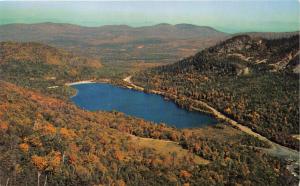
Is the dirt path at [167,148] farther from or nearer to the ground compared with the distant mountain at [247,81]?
nearer to the ground

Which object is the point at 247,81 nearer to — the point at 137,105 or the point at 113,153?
the point at 137,105

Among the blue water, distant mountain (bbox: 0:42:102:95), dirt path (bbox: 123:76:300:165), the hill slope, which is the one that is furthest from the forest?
distant mountain (bbox: 0:42:102:95)

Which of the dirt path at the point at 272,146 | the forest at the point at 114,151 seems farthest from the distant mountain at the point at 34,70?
the dirt path at the point at 272,146

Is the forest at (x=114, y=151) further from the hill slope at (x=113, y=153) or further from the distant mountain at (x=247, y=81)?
the distant mountain at (x=247, y=81)

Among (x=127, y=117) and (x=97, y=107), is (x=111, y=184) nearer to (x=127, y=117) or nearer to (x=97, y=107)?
(x=127, y=117)

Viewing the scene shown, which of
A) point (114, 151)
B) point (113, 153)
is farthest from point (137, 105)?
point (113, 153)

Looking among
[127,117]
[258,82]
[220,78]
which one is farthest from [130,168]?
[220,78]
